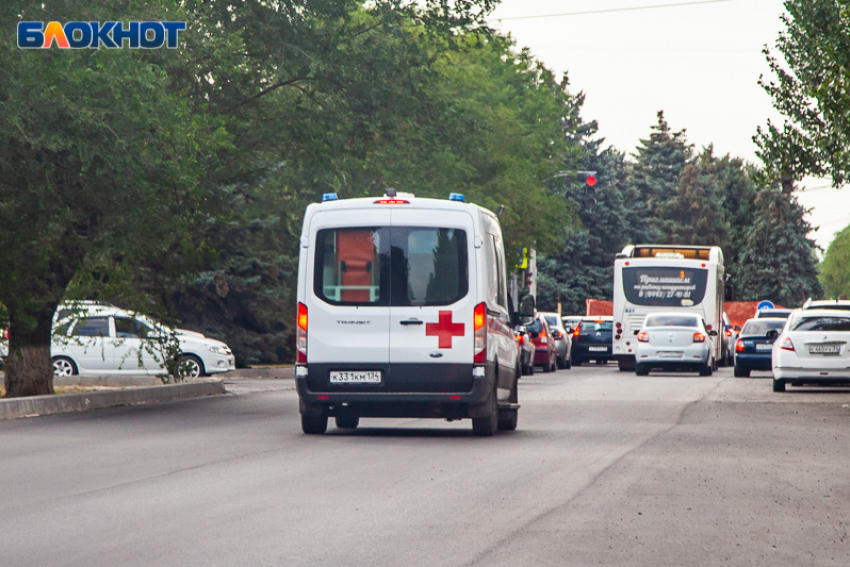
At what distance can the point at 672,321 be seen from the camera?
1489 inches

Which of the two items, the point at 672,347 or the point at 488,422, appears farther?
the point at 672,347

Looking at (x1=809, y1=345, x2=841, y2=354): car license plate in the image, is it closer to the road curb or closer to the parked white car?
the road curb

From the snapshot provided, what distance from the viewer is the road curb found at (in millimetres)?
18859

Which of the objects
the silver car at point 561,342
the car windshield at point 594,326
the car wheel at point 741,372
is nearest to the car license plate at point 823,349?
the car wheel at point 741,372

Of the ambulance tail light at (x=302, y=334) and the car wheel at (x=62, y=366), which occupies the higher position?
the ambulance tail light at (x=302, y=334)

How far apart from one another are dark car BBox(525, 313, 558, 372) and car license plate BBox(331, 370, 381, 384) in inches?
987

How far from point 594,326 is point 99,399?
30.3 metres

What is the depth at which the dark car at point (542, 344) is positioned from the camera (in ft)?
132

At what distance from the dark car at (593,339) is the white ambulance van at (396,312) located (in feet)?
111

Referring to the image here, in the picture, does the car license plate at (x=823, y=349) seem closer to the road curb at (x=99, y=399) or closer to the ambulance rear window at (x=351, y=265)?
the road curb at (x=99, y=399)

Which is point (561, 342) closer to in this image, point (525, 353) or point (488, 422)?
point (525, 353)

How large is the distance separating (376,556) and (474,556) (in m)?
0.51

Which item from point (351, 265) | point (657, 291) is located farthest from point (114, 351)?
point (657, 291)

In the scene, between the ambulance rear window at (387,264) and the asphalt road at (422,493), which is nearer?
the asphalt road at (422,493)
